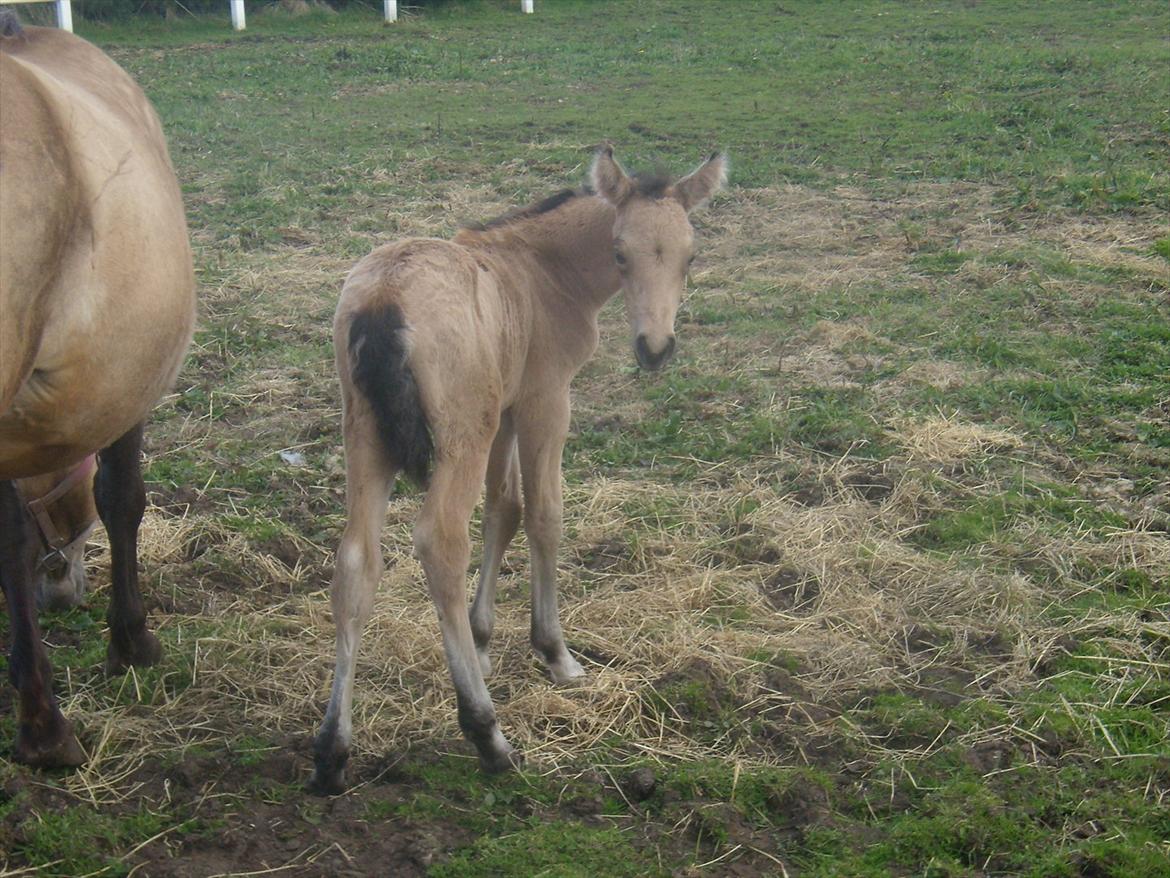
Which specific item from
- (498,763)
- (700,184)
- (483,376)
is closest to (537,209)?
(700,184)

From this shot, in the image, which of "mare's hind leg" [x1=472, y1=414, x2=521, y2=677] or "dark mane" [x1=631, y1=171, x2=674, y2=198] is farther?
"dark mane" [x1=631, y1=171, x2=674, y2=198]

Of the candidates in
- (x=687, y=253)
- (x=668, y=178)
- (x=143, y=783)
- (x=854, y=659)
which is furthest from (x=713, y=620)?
(x=143, y=783)

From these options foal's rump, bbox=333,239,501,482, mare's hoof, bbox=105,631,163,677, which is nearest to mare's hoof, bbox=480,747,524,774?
foal's rump, bbox=333,239,501,482

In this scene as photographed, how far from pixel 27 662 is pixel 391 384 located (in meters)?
1.33

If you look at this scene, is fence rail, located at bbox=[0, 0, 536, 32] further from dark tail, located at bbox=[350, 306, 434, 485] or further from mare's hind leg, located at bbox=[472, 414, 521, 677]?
dark tail, located at bbox=[350, 306, 434, 485]

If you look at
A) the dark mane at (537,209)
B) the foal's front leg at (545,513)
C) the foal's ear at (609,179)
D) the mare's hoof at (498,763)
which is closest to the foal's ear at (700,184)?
the foal's ear at (609,179)

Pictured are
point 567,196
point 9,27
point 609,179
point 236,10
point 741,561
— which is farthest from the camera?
point 236,10

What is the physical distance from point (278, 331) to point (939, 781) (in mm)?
4593

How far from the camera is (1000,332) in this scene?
6609 millimetres

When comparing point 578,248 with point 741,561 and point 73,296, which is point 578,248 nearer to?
point 741,561

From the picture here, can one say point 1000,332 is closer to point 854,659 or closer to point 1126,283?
point 1126,283

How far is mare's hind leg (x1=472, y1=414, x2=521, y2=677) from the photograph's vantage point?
3986mm

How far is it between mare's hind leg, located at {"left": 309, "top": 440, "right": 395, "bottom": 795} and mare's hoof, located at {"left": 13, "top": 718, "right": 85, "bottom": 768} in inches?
27.6

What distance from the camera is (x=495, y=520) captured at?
4.06 metres
